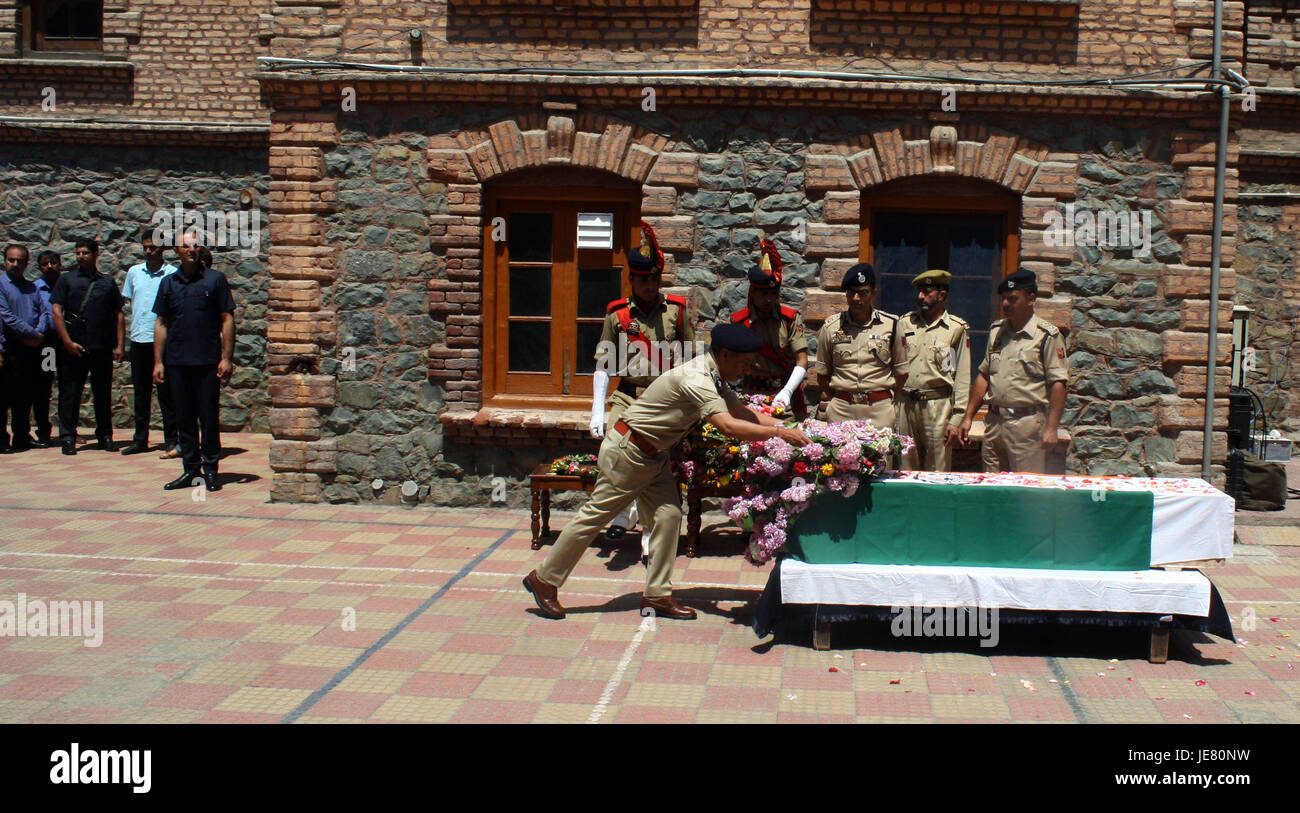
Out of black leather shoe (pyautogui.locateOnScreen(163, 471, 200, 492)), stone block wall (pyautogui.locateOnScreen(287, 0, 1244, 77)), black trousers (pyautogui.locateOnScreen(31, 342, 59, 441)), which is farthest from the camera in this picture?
black trousers (pyautogui.locateOnScreen(31, 342, 59, 441))

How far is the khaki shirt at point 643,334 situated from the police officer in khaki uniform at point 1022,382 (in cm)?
209

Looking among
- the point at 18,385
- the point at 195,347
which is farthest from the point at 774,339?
the point at 18,385

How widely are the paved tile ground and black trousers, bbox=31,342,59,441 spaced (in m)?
4.04

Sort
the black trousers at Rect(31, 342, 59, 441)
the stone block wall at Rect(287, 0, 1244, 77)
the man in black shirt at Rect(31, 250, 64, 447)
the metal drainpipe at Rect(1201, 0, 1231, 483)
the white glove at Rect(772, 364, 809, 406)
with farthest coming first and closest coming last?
the black trousers at Rect(31, 342, 59, 441)
the man in black shirt at Rect(31, 250, 64, 447)
the stone block wall at Rect(287, 0, 1244, 77)
the metal drainpipe at Rect(1201, 0, 1231, 483)
the white glove at Rect(772, 364, 809, 406)

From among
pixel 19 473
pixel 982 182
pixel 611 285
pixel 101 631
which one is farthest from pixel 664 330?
pixel 19 473

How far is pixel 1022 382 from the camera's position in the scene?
7520mm

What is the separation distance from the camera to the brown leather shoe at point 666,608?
21.1ft

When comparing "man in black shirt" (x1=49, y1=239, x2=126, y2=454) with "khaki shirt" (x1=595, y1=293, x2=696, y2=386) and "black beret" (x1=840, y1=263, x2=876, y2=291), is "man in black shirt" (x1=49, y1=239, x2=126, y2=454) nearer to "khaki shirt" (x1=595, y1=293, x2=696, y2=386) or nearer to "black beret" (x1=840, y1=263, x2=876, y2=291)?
"khaki shirt" (x1=595, y1=293, x2=696, y2=386)

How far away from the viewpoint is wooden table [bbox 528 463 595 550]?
7.82 meters

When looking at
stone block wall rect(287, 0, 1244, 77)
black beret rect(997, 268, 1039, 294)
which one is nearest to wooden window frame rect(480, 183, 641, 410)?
stone block wall rect(287, 0, 1244, 77)

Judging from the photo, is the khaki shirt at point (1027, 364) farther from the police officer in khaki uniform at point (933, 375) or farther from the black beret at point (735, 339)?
the black beret at point (735, 339)

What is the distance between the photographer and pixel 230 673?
5.47 metres

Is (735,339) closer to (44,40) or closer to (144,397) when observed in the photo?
(144,397)

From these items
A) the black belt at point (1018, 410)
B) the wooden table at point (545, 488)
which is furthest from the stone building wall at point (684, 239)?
the black belt at point (1018, 410)
